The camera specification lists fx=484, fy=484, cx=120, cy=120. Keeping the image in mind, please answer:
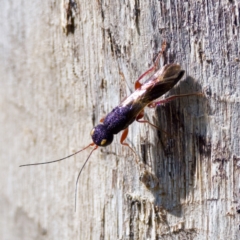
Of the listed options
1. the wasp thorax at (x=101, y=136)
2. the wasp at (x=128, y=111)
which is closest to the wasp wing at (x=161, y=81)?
the wasp at (x=128, y=111)

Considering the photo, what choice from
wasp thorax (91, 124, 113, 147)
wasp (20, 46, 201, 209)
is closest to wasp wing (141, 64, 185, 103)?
wasp (20, 46, 201, 209)

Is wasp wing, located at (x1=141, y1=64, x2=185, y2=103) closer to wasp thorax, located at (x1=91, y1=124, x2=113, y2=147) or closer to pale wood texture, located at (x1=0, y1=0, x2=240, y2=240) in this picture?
pale wood texture, located at (x1=0, y1=0, x2=240, y2=240)

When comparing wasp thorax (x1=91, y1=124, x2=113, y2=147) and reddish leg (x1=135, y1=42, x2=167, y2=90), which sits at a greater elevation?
reddish leg (x1=135, y1=42, x2=167, y2=90)

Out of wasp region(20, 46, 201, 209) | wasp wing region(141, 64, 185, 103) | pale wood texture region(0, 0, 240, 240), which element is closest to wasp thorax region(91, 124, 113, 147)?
wasp region(20, 46, 201, 209)

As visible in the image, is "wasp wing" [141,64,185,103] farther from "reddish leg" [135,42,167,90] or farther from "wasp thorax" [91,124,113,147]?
"wasp thorax" [91,124,113,147]

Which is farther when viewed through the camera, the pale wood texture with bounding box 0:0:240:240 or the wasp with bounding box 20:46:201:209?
the wasp with bounding box 20:46:201:209

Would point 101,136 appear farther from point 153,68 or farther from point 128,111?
point 153,68

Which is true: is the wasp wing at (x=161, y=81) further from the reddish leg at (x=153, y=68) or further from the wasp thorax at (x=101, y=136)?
the wasp thorax at (x=101, y=136)

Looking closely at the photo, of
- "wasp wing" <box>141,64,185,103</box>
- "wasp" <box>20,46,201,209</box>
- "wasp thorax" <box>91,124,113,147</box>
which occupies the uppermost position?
"wasp wing" <box>141,64,185,103</box>
